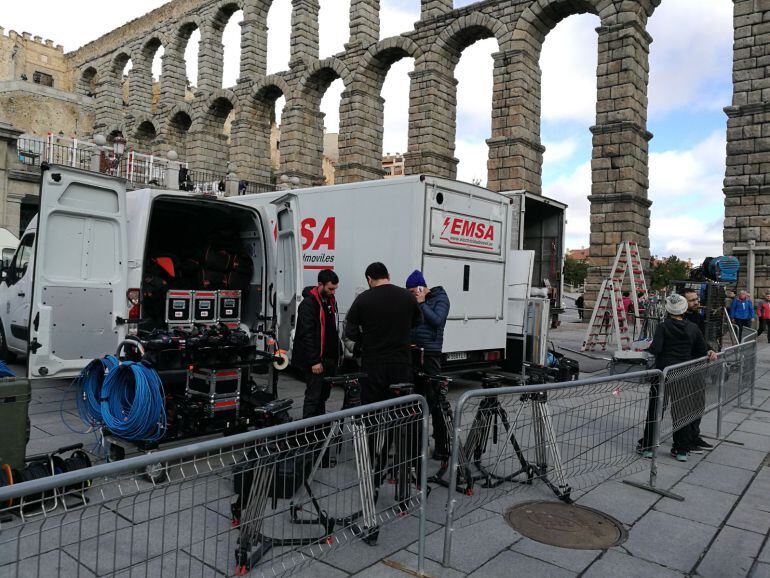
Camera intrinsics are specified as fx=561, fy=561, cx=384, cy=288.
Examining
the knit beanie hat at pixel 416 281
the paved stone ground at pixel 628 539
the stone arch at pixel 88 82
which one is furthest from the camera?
the stone arch at pixel 88 82

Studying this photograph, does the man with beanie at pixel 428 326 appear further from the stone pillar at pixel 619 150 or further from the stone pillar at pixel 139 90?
the stone pillar at pixel 139 90

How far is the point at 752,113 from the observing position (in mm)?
18734

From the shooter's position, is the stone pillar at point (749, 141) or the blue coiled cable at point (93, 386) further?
the stone pillar at point (749, 141)

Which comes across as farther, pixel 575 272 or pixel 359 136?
pixel 575 272

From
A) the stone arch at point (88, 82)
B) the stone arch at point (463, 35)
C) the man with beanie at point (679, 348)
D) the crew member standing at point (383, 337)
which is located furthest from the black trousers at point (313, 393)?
the stone arch at point (88, 82)

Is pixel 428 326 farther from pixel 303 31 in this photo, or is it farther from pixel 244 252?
pixel 303 31

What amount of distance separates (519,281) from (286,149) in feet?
71.6

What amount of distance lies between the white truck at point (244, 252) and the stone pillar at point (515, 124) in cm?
1343

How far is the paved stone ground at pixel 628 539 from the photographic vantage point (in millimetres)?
3525

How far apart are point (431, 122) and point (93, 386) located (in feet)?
68.5

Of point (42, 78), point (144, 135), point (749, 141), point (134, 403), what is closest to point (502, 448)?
point (134, 403)

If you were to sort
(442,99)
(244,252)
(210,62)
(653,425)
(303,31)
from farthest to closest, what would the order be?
A: (210,62) < (303,31) < (442,99) < (244,252) < (653,425)

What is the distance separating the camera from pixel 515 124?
2209cm

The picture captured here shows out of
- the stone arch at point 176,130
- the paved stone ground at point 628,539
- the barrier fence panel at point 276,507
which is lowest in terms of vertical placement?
the paved stone ground at point 628,539
